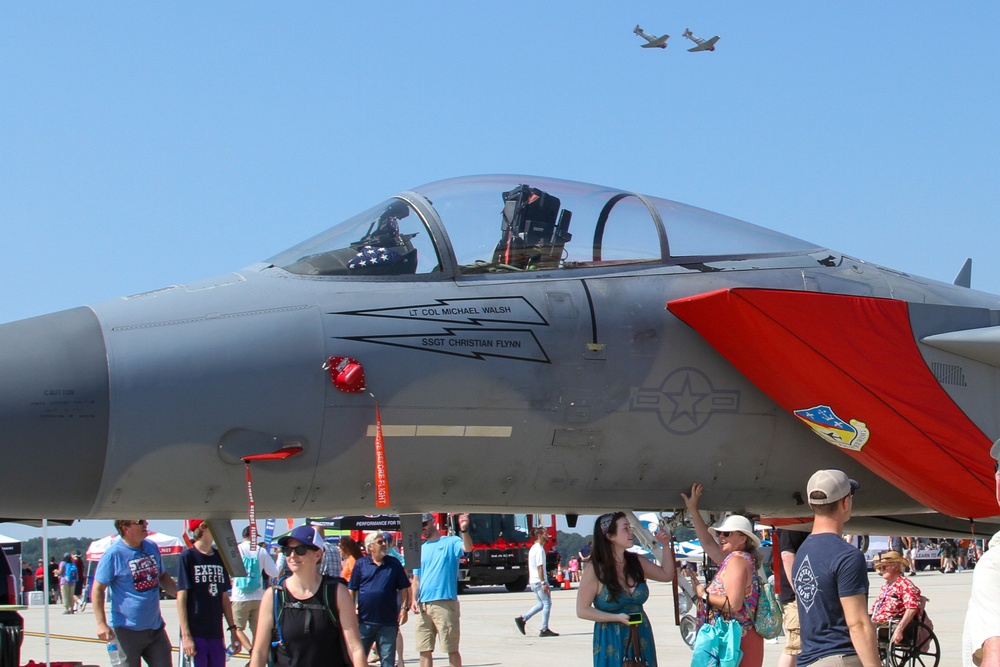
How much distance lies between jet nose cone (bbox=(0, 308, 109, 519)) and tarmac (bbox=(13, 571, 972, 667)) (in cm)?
863

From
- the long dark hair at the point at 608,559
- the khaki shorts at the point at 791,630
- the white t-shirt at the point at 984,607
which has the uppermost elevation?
the white t-shirt at the point at 984,607

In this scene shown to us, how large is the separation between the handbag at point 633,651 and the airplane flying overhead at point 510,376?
2.25ft

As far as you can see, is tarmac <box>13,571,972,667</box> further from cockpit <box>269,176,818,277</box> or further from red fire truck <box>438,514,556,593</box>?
cockpit <box>269,176,818,277</box>

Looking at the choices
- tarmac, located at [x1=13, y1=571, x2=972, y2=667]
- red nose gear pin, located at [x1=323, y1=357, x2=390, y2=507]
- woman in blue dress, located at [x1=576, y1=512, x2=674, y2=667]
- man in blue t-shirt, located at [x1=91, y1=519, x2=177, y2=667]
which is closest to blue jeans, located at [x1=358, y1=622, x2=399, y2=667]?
man in blue t-shirt, located at [x1=91, y1=519, x2=177, y2=667]

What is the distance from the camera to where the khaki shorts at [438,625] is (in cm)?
1098

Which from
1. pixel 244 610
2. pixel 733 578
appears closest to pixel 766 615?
pixel 733 578

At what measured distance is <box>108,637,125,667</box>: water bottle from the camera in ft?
29.3

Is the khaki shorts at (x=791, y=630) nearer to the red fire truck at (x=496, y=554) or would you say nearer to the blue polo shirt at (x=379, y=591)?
the blue polo shirt at (x=379, y=591)

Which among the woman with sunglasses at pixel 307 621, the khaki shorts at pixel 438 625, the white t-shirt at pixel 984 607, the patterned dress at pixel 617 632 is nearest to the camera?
the white t-shirt at pixel 984 607

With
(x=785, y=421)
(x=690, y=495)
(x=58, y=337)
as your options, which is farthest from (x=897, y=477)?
(x=58, y=337)

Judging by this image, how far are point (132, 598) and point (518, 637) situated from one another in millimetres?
8617

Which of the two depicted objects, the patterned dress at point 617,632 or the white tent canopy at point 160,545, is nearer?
the patterned dress at point 617,632

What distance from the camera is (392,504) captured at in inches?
224

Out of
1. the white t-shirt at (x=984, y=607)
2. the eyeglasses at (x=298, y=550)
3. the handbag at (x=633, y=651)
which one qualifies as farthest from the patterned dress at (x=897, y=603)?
the white t-shirt at (x=984, y=607)
